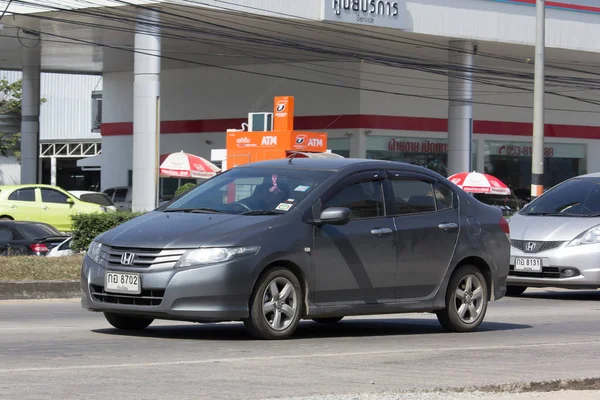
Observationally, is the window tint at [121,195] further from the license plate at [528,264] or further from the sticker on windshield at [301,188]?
the sticker on windshield at [301,188]

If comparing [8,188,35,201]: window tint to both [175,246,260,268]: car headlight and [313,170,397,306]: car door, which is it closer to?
[313,170,397,306]: car door

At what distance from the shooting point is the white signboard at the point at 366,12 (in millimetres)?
36031

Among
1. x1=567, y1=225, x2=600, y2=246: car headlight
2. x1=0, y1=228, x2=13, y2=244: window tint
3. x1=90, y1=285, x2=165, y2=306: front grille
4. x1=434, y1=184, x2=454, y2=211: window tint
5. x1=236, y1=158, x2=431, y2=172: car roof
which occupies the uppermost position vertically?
x1=236, y1=158, x2=431, y2=172: car roof

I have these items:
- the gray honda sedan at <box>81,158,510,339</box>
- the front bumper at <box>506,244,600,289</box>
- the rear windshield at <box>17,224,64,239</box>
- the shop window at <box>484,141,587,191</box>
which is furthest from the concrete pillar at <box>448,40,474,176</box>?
the gray honda sedan at <box>81,158,510,339</box>

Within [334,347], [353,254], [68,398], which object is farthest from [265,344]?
[68,398]

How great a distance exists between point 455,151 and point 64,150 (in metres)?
37.5

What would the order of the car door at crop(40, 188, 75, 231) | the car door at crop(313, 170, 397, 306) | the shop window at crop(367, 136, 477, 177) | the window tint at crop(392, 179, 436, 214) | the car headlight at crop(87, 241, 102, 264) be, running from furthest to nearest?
the shop window at crop(367, 136, 477, 177) → the car door at crop(40, 188, 75, 231) → the window tint at crop(392, 179, 436, 214) → the car door at crop(313, 170, 397, 306) → the car headlight at crop(87, 241, 102, 264)

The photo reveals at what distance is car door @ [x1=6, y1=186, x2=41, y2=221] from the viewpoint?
2964 centimetres

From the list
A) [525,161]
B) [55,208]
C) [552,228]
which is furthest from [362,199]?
[525,161]

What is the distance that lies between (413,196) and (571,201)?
6.57m

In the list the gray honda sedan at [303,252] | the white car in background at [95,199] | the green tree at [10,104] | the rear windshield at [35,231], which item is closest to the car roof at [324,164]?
the gray honda sedan at [303,252]

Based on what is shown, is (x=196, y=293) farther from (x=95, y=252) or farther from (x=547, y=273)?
(x=547, y=273)

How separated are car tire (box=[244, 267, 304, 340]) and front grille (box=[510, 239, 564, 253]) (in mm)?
6907

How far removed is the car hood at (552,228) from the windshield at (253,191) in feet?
21.0
